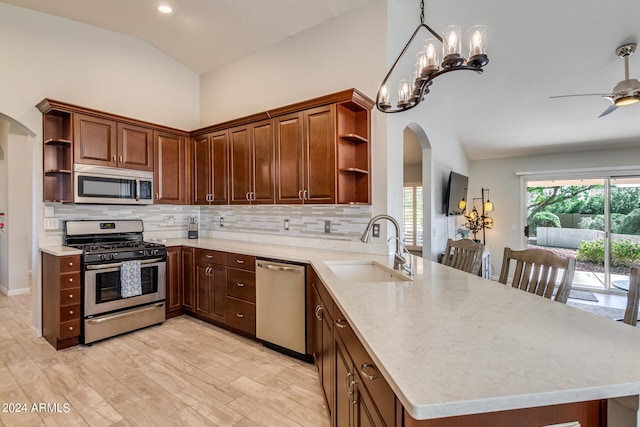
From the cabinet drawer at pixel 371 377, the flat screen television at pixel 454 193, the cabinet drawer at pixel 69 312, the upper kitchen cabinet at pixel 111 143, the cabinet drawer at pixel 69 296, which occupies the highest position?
the upper kitchen cabinet at pixel 111 143

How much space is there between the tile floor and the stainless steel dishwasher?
0.17 meters

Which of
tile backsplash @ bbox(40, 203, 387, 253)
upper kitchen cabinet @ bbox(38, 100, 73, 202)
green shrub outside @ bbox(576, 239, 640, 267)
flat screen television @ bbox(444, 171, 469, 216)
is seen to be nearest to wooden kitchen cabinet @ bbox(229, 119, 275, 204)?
tile backsplash @ bbox(40, 203, 387, 253)

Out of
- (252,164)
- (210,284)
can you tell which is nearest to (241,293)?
(210,284)

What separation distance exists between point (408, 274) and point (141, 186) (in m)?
3.36

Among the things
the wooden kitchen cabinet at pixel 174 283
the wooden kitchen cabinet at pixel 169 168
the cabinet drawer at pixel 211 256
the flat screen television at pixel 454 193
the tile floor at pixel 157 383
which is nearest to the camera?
the tile floor at pixel 157 383

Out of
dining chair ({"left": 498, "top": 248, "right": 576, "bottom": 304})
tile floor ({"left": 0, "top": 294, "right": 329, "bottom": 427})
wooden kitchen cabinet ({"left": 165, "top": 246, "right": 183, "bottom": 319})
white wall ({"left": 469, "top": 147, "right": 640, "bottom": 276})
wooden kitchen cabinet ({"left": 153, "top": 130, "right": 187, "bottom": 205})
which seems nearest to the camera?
dining chair ({"left": 498, "top": 248, "right": 576, "bottom": 304})

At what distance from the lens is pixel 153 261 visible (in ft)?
11.3

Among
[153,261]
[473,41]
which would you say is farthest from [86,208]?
[473,41]

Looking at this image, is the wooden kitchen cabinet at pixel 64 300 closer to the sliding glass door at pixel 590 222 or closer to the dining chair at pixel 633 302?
the dining chair at pixel 633 302

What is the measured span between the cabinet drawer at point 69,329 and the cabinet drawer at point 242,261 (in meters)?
1.52

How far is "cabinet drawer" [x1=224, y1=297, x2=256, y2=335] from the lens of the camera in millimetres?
3064

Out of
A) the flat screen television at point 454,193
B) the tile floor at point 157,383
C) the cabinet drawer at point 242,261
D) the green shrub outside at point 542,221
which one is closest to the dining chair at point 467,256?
the tile floor at point 157,383

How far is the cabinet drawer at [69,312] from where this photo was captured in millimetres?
2883

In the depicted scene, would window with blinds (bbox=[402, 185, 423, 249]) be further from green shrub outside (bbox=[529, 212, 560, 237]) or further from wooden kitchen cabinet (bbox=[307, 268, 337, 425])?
wooden kitchen cabinet (bbox=[307, 268, 337, 425])
